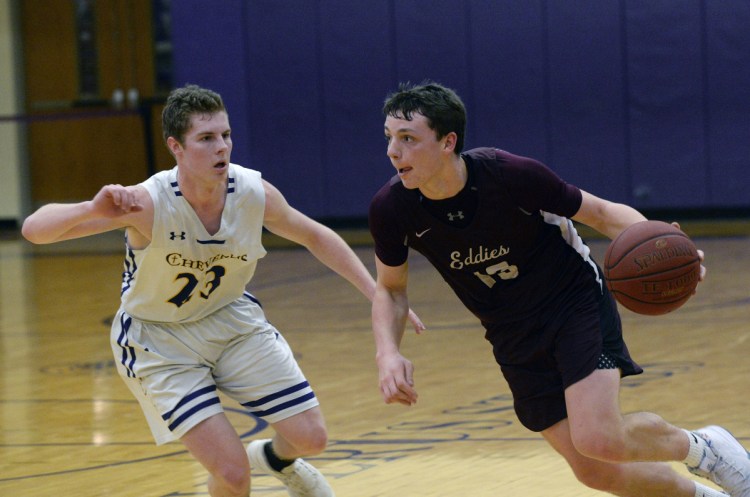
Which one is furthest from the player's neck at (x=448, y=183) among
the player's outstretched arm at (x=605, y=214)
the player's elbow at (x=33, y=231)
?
the player's elbow at (x=33, y=231)

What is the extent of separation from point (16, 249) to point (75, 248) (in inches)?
30.3

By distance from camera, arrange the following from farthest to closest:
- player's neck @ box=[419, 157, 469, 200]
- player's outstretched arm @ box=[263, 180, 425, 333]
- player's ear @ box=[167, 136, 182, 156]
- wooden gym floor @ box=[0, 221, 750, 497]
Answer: wooden gym floor @ box=[0, 221, 750, 497]
player's outstretched arm @ box=[263, 180, 425, 333]
player's ear @ box=[167, 136, 182, 156]
player's neck @ box=[419, 157, 469, 200]

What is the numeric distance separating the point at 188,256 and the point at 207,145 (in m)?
0.40

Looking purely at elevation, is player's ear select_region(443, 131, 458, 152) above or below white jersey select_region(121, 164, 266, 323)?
above

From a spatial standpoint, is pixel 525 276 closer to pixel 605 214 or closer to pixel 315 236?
pixel 605 214

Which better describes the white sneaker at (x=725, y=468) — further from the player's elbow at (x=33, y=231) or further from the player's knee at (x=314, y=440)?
the player's elbow at (x=33, y=231)

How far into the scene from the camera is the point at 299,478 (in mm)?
4586

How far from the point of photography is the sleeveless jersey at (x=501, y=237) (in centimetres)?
394

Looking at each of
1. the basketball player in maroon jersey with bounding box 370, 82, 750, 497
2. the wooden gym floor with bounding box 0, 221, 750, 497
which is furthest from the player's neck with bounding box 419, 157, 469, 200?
the wooden gym floor with bounding box 0, 221, 750, 497

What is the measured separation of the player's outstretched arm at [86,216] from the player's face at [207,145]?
0.76ft

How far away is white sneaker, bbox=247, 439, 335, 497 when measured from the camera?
4574 mm

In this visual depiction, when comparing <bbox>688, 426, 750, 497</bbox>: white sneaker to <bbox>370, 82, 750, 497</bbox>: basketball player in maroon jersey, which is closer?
<bbox>370, 82, 750, 497</bbox>: basketball player in maroon jersey

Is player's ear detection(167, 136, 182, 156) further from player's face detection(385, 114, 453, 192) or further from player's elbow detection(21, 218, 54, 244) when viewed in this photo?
player's face detection(385, 114, 453, 192)

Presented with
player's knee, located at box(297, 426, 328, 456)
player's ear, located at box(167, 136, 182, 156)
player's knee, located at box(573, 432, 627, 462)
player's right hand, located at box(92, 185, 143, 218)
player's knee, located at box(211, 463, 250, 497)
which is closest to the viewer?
player's knee, located at box(573, 432, 627, 462)
